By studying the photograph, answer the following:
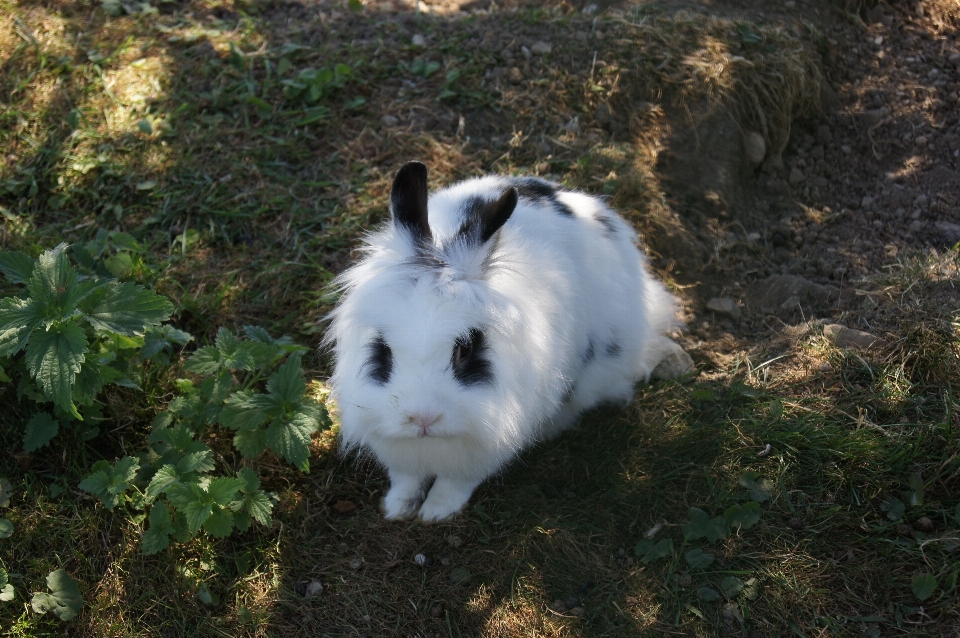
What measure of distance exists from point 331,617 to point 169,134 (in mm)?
3103

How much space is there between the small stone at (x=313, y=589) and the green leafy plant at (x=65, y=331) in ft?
3.67

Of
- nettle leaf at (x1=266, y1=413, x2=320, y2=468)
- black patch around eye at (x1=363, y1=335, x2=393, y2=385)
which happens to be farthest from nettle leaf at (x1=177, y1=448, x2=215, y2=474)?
black patch around eye at (x1=363, y1=335, x2=393, y2=385)

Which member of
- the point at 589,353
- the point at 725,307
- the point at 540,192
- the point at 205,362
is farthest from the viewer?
the point at 725,307

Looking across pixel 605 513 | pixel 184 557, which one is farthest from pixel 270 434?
pixel 605 513

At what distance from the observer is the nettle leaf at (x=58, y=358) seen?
8.86 ft

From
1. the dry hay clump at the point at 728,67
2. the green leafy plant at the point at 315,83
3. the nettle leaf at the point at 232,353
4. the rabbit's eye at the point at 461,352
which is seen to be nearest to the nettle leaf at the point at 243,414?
the nettle leaf at the point at 232,353

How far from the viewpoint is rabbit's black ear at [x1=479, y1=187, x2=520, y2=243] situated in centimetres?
273

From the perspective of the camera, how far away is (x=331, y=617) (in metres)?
3.02

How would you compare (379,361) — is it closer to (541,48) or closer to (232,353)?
(232,353)

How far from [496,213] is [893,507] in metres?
1.94

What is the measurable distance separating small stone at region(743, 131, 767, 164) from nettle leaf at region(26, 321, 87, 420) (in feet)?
13.7

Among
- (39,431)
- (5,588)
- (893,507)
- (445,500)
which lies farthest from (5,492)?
(893,507)

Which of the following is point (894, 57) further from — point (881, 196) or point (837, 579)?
point (837, 579)

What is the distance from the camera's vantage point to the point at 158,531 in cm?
293
